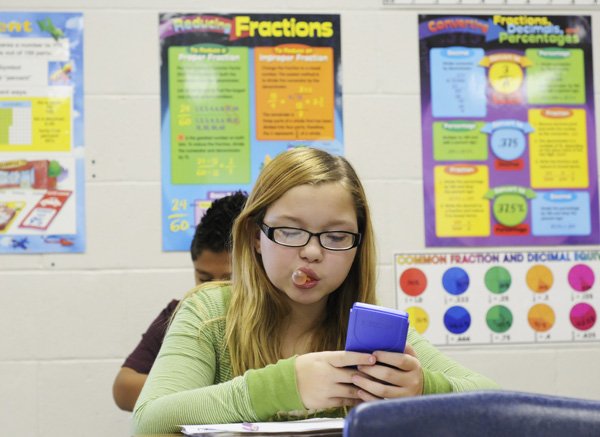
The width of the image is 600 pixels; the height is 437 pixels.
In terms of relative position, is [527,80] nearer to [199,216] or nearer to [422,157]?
[422,157]

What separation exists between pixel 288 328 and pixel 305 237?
0.22m

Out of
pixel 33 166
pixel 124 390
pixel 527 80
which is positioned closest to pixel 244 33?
pixel 33 166

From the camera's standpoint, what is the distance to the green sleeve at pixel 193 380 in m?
1.09

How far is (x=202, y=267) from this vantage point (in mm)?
2023

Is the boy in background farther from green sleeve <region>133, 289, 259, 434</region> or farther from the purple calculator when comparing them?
the purple calculator

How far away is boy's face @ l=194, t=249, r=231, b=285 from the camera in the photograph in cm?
199

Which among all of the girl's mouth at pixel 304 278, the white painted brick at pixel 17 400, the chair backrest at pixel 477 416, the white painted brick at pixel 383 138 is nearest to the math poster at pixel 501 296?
the white painted brick at pixel 383 138

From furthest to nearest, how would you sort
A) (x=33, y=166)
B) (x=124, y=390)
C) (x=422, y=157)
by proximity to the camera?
(x=422, y=157) < (x=33, y=166) < (x=124, y=390)

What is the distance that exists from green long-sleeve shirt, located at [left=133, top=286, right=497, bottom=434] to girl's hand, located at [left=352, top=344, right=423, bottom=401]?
5 centimetres

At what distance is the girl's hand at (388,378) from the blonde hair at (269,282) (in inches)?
11.1

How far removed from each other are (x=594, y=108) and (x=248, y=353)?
1.85 meters

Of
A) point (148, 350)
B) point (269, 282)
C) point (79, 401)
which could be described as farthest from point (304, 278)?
point (79, 401)

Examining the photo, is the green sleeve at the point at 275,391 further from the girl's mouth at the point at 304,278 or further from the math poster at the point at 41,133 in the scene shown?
the math poster at the point at 41,133

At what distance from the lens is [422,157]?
257 cm
